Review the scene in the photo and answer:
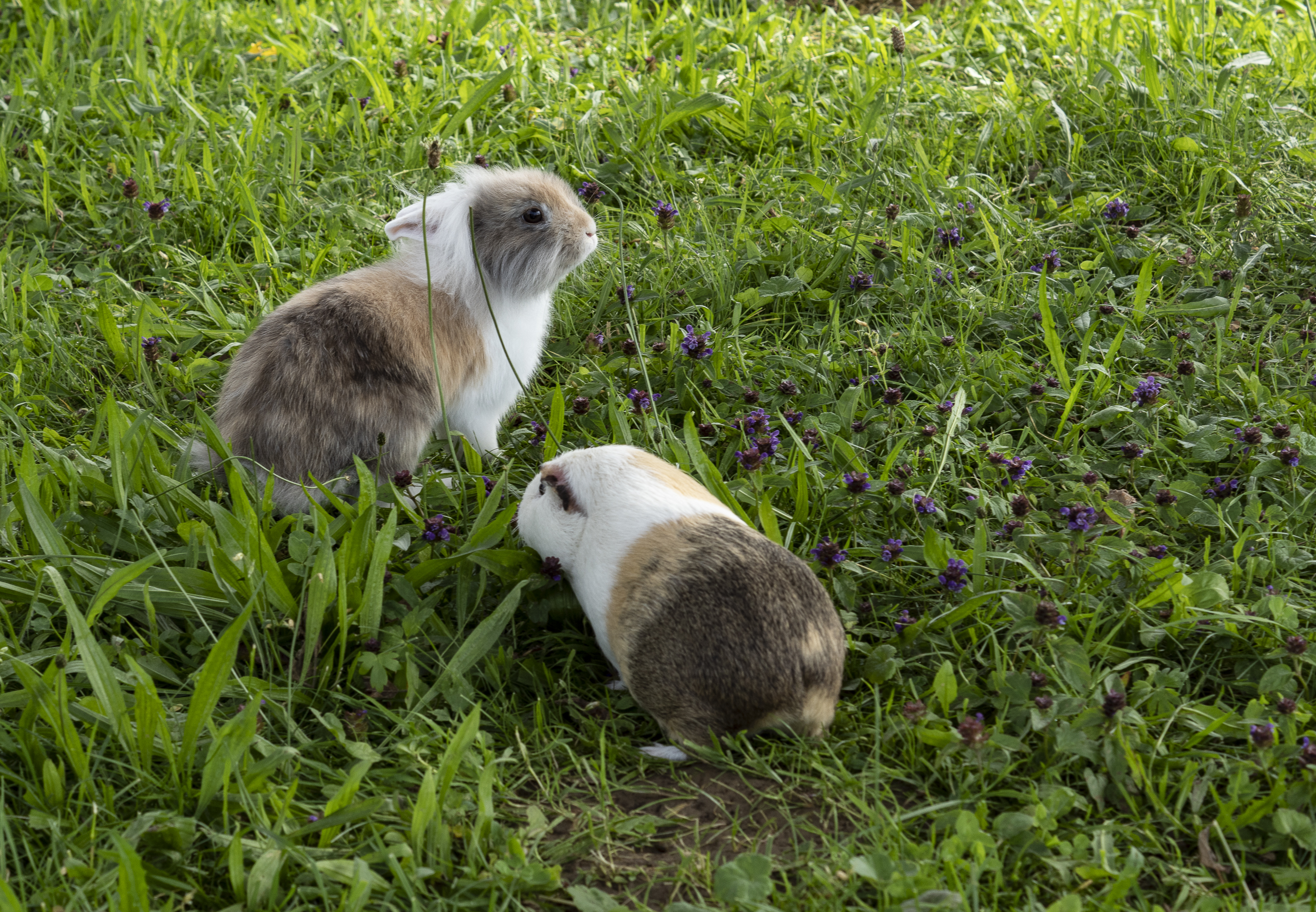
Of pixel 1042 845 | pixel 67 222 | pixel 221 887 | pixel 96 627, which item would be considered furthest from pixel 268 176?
pixel 1042 845

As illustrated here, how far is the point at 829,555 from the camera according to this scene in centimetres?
323

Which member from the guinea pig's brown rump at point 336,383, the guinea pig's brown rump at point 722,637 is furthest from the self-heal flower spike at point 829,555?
the guinea pig's brown rump at point 336,383

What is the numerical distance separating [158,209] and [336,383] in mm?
1954

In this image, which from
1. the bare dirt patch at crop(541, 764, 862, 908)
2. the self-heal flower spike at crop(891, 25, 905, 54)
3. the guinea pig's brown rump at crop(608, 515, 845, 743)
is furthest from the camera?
the self-heal flower spike at crop(891, 25, 905, 54)

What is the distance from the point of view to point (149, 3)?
21.0 ft

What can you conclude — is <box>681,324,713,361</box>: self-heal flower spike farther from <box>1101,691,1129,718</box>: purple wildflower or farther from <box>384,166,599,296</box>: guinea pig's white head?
<box>1101,691,1129,718</box>: purple wildflower

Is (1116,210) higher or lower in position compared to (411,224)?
lower

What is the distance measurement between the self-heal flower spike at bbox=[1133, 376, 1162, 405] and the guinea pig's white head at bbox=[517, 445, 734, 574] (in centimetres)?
165

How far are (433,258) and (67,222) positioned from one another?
2288 mm

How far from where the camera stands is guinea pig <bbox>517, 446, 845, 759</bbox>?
2717 millimetres

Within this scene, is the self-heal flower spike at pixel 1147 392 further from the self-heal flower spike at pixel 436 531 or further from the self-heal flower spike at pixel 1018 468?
the self-heal flower spike at pixel 436 531

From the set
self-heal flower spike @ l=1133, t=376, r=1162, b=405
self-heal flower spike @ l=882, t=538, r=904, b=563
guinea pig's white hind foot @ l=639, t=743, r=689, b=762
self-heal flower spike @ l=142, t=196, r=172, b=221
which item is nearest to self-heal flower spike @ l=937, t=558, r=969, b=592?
self-heal flower spike @ l=882, t=538, r=904, b=563

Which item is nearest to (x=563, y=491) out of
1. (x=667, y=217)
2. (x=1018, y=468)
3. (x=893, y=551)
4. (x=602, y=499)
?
(x=602, y=499)

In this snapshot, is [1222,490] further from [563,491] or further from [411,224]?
[411,224]
